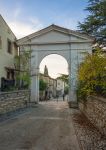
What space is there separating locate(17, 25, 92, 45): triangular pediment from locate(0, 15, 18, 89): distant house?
173 centimetres

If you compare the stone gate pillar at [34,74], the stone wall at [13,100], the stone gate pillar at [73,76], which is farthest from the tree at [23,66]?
the stone gate pillar at [73,76]

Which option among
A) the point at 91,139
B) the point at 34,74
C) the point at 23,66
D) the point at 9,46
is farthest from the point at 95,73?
the point at 23,66

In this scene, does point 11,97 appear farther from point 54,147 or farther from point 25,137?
point 54,147

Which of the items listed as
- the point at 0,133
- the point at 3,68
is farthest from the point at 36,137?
the point at 3,68

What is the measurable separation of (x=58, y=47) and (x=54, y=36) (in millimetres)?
1237

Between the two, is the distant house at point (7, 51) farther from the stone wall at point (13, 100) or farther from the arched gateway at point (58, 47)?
the stone wall at point (13, 100)

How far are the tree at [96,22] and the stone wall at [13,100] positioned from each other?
8.92 meters

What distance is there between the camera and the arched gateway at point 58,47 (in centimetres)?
2882

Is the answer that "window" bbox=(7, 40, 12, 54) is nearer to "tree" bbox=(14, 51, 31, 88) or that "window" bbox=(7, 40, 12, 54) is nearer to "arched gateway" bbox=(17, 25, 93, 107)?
"tree" bbox=(14, 51, 31, 88)

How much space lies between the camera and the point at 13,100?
2214cm

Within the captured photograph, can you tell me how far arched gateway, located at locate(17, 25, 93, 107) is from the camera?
2882 cm

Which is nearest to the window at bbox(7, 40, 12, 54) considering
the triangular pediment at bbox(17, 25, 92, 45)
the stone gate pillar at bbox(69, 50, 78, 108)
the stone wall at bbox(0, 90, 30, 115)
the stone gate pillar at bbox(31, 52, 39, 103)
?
the triangular pediment at bbox(17, 25, 92, 45)

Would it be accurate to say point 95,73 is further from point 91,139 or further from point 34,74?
point 34,74

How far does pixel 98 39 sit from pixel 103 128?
18.3 meters
